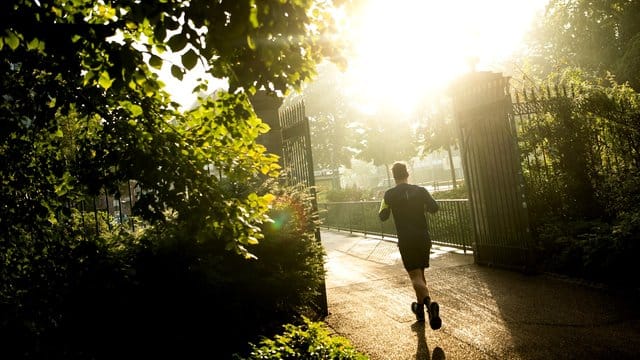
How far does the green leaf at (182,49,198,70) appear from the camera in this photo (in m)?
2.14

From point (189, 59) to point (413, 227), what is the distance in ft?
12.2

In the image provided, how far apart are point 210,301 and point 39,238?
1635mm

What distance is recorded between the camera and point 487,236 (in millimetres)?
7586

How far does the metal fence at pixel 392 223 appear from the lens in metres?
A: 9.90

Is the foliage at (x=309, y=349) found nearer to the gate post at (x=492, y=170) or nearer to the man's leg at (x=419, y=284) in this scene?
the man's leg at (x=419, y=284)

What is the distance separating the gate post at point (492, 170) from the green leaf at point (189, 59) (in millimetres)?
6133

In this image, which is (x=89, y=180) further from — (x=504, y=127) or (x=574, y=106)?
(x=574, y=106)

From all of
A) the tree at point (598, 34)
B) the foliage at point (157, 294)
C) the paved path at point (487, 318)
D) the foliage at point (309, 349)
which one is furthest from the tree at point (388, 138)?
the foliage at point (309, 349)

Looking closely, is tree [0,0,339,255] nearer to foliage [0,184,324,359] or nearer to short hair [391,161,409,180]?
foliage [0,184,324,359]

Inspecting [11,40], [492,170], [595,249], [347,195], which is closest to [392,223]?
[492,170]

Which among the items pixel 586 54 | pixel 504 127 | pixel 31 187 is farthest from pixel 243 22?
pixel 586 54

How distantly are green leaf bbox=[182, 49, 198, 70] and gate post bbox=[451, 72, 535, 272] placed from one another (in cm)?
613

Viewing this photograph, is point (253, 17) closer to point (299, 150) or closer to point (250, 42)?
point (250, 42)

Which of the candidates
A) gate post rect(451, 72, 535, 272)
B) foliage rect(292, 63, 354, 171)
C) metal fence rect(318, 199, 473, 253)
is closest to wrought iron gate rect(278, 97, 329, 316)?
metal fence rect(318, 199, 473, 253)
